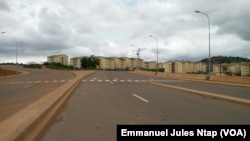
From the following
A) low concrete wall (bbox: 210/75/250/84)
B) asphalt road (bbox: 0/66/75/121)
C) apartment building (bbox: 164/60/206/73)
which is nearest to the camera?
asphalt road (bbox: 0/66/75/121)

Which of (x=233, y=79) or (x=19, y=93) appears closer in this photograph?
(x=19, y=93)

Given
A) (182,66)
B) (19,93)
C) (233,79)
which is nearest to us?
(19,93)

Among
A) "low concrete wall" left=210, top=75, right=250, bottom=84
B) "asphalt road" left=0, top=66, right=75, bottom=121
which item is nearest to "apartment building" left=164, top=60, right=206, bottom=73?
"low concrete wall" left=210, top=75, right=250, bottom=84

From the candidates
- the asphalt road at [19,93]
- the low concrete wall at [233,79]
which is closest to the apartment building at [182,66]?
the low concrete wall at [233,79]

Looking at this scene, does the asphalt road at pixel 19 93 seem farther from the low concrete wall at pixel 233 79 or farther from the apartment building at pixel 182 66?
the apartment building at pixel 182 66

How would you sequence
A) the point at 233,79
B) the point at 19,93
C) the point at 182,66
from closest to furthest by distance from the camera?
the point at 19,93
the point at 233,79
the point at 182,66

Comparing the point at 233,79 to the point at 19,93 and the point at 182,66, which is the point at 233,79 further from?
the point at 182,66

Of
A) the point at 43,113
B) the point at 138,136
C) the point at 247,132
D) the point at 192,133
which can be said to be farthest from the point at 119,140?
the point at 43,113

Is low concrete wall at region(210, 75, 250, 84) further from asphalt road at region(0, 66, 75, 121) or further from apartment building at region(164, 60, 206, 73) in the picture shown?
apartment building at region(164, 60, 206, 73)

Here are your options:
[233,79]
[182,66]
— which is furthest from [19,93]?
[182,66]

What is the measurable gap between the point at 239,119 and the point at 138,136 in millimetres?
4284

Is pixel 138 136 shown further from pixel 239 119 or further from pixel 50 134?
pixel 239 119

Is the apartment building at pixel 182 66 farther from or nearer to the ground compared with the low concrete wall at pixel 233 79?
farther from the ground

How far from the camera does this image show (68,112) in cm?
1283
